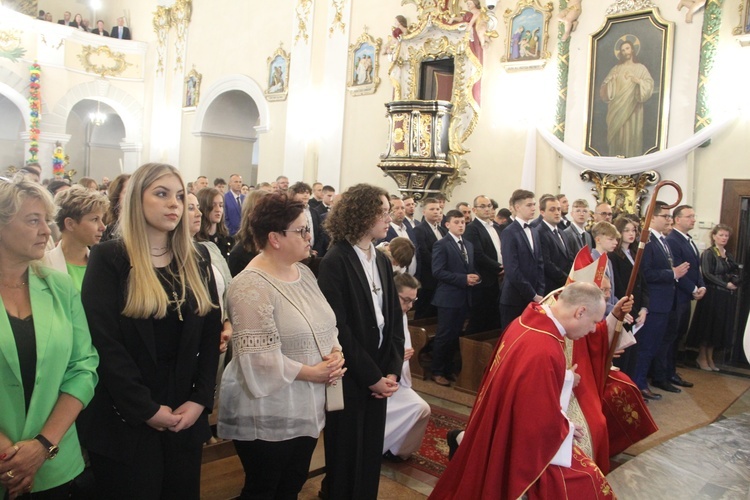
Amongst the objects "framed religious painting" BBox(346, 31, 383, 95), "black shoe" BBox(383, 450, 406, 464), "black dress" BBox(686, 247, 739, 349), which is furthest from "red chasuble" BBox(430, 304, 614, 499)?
"framed religious painting" BBox(346, 31, 383, 95)

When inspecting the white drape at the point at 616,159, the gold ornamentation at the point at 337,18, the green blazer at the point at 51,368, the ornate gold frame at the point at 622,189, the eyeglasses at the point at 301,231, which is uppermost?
the gold ornamentation at the point at 337,18

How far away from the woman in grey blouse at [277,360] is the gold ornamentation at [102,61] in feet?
52.8

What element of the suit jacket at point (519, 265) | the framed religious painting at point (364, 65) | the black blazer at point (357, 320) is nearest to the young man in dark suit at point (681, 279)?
the suit jacket at point (519, 265)

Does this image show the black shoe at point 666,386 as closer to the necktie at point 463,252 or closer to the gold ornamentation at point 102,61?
the necktie at point 463,252

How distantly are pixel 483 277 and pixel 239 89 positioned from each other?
9.19 metres

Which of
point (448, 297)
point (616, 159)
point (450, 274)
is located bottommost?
point (448, 297)

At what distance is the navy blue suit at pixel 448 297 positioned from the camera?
5625 millimetres

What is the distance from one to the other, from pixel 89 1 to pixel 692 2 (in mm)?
16487

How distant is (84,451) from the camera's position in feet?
8.39

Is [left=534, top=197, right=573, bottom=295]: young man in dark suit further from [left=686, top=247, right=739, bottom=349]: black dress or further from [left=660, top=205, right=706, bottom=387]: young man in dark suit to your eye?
[left=686, top=247, right=739, bottom=349]: black dress

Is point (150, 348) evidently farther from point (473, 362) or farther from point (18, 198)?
point (473, 362)

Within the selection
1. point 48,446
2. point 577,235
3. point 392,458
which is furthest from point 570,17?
point 48,446

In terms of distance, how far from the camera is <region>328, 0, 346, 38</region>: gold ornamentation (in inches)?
→ 459

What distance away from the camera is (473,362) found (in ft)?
17.5
